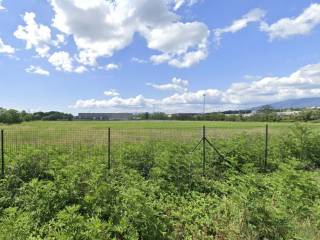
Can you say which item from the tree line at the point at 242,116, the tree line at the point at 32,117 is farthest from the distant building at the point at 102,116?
the tree line at the point at 242,116

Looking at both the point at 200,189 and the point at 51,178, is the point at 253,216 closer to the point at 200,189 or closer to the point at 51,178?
the point at 200,189

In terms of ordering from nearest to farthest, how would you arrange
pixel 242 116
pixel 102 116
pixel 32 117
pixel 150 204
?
pixel 150 204
pixel 102 116
pixel 32 117
pixel 242 116

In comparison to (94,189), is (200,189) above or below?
below

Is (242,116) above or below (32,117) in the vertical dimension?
below

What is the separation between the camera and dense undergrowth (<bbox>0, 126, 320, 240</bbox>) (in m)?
4.91

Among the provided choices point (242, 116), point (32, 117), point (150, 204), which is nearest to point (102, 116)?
point (32, 117)

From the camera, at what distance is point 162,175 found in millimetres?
8203

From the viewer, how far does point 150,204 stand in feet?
18.8

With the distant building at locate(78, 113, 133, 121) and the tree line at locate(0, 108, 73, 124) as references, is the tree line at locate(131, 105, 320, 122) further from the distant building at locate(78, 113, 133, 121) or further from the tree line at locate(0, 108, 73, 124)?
the tree line at locate(0, 108, 73, 124)

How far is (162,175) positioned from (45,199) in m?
3.42

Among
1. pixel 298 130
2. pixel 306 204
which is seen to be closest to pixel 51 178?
pixel 306 204

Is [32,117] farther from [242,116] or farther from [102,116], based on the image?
[242,116]

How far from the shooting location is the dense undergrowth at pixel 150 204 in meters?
4.91

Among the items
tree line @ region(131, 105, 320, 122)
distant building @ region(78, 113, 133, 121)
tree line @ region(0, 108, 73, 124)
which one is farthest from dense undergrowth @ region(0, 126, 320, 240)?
tree line @ region(131, 105, 320, 122)
